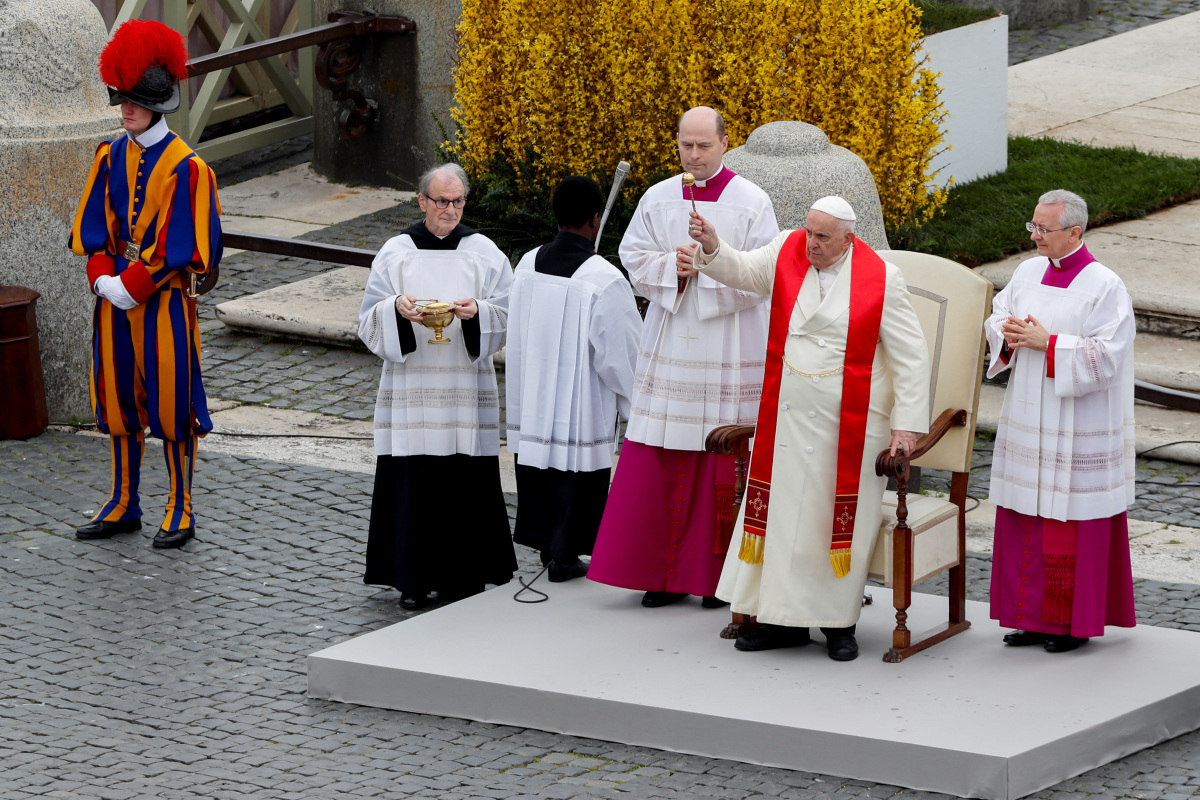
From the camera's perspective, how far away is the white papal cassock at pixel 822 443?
595cm

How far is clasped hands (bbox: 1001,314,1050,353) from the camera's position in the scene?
5984 millimetres

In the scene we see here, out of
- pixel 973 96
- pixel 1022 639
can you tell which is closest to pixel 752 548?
pixel 1022 639

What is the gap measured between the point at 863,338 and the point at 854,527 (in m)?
0.63

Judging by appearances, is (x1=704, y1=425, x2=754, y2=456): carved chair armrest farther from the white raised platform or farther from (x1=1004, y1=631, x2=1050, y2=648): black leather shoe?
(x1=1004, y1=631, x2=1050, y2=648): black leather shoe

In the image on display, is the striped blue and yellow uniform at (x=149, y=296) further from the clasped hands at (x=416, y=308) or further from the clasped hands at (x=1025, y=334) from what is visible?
the clasped hands at (x=1025, y=334)

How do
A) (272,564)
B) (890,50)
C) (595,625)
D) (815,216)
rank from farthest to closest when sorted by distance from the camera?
(890,50), (272,564), (595,625), (815,216)

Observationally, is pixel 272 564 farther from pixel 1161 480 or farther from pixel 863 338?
pixel 1161 480

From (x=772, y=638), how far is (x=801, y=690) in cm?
40

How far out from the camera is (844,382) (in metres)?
5.94

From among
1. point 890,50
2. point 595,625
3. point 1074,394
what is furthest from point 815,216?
point 890,50

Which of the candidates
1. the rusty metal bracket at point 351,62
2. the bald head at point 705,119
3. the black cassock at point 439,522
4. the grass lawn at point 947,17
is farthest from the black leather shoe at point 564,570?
the rusty metal bracket at point 351,62

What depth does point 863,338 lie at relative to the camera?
594 cm

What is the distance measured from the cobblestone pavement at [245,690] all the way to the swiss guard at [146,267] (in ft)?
1.24

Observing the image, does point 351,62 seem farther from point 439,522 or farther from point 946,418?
point 946,418
